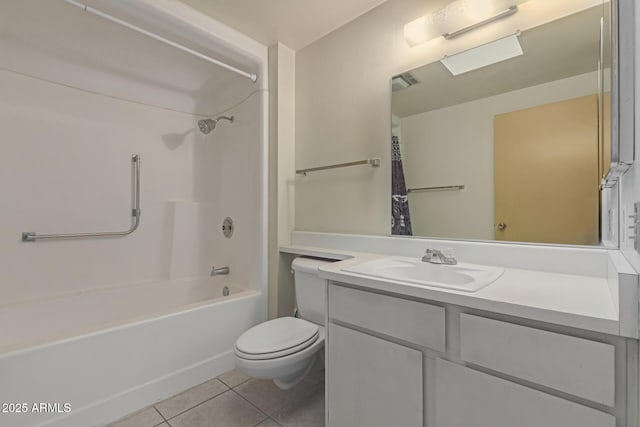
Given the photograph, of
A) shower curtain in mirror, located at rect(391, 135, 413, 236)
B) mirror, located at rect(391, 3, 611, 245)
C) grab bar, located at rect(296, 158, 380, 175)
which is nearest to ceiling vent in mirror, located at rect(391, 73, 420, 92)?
mirror, located at rect(391, 3, 611, 245)

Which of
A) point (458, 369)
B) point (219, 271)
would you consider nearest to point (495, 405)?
point (458, 369)

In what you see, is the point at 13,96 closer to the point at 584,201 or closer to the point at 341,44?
the point at 341,44

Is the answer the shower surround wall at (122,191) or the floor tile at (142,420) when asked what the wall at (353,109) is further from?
the floor tile at (142,420)

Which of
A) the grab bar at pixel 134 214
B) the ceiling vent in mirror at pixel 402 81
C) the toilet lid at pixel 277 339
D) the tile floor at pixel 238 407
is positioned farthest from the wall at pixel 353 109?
the grab bar at pixel 134 214

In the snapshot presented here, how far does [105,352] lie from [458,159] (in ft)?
6.50

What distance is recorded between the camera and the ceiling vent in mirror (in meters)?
1.55

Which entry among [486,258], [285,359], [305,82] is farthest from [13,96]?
[486,258]

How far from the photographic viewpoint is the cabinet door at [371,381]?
0.91m

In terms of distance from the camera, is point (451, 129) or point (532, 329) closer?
point (532, 329)

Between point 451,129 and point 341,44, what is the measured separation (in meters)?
0.99

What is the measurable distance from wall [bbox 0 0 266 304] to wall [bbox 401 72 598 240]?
111 centimetres

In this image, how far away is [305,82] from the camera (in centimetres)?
209

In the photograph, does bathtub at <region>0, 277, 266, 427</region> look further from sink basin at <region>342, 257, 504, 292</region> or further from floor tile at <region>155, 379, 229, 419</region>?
sink basin at <region>342, 257, 504, 292</region>

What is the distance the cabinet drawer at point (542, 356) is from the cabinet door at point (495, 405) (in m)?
0.04
